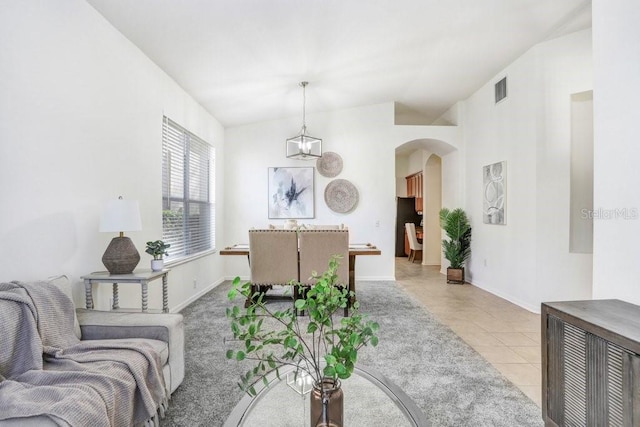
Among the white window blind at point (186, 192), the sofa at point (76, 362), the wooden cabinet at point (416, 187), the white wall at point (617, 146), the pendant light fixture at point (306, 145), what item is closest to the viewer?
the sofa at point (76, 362)

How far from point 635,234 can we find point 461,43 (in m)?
2.90

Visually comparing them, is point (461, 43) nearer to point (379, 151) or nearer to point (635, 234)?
point (379, 151)

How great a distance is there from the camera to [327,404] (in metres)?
1.01

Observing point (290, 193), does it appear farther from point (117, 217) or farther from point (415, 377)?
point (415, 377)

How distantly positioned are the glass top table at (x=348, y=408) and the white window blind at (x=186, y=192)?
2.75 meters

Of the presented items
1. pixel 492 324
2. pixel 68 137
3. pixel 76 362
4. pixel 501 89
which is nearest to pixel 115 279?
pixel 76 362

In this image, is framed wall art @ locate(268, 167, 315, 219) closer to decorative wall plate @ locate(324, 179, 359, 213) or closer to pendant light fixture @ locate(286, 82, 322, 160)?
decorative wall plate @ locate(324, 179, 359, 213)

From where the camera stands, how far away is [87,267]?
240cm

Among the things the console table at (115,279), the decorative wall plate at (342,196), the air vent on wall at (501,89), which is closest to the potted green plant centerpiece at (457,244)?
the decorative wall plate at (342,196)

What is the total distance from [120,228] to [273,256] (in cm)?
166

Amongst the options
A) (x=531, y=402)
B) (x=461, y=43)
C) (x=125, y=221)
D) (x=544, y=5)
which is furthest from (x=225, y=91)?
(x=531, y=402)

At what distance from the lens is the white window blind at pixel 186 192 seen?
12.1ft

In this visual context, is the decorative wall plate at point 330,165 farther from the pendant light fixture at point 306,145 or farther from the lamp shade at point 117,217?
the lamp shade at point 117,217

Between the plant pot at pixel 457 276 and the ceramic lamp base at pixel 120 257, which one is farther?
the plant pot at pixel 457 276
